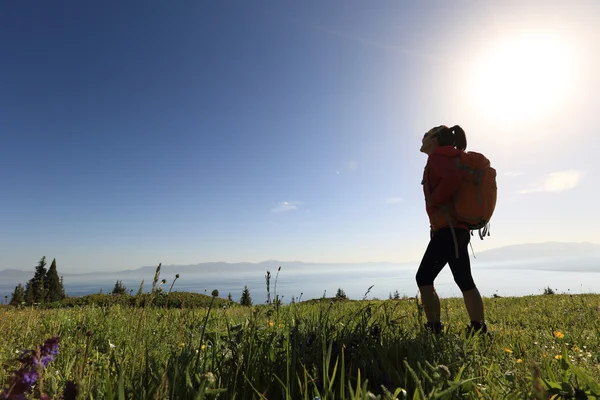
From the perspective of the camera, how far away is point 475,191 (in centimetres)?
403

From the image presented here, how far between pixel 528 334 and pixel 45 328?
630 cm

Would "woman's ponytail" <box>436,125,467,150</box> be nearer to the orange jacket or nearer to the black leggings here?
the orange jacket

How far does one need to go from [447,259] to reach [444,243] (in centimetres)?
21

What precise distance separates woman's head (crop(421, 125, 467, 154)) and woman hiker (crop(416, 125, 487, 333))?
11.6 inches

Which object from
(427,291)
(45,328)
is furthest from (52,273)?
(427,291)

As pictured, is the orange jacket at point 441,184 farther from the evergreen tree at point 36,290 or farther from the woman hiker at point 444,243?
the evergreen tree at point 36,290

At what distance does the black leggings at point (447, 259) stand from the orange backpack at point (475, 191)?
247mm

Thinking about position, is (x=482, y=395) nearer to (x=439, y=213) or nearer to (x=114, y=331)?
(x=439, y=213)

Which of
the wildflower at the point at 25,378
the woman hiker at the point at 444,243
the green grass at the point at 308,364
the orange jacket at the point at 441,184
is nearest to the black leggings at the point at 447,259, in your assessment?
the woman hiker at the point at 444,243

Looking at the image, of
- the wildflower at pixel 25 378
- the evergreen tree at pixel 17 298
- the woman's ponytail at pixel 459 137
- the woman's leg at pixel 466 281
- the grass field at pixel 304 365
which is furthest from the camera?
the evergreen tree at pixel 17 298

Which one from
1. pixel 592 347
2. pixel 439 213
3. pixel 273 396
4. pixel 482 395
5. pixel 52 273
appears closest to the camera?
pixel 482 395

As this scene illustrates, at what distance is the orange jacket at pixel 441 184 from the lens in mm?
4050

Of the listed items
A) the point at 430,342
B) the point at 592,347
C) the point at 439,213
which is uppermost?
the point at 439,213

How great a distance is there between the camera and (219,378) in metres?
1.88
